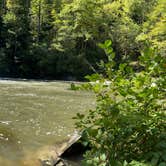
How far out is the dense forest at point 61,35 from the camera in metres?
29.0

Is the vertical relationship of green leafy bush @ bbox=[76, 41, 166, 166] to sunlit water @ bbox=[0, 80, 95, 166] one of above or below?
above

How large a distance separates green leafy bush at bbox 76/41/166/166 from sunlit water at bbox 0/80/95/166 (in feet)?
11.8

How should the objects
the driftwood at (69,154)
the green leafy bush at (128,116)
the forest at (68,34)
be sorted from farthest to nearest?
the forest at (68,34)
the driftwood at (69,154)
the green leafy bush at (128,116)

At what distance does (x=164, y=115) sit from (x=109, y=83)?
0.44m

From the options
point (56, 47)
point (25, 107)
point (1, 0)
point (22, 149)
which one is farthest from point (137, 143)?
point (1, 0)

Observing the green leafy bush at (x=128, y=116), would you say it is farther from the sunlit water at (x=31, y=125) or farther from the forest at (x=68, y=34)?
the forest at (x=68, y=34)

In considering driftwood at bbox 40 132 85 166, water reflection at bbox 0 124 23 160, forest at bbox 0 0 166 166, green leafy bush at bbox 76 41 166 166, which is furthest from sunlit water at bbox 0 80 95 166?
forest at bbox 0 0 166 166

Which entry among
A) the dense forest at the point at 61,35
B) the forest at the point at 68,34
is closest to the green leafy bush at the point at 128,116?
the forest at the point at 68,34

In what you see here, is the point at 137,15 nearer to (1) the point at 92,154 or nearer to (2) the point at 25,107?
(2) the point at 25,107

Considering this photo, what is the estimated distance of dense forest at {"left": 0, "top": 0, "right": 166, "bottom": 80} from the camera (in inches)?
1142

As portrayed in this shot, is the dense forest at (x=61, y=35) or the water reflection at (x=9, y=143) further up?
the dense forest at (x=61, y=35)

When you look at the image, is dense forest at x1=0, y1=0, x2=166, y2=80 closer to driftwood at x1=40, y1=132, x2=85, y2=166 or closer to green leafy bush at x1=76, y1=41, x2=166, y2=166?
driftwood at x1=40, y1=132, x2=85, y2=166

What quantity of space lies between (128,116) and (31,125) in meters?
6.41

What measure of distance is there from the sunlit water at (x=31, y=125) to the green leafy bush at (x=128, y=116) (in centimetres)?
360
